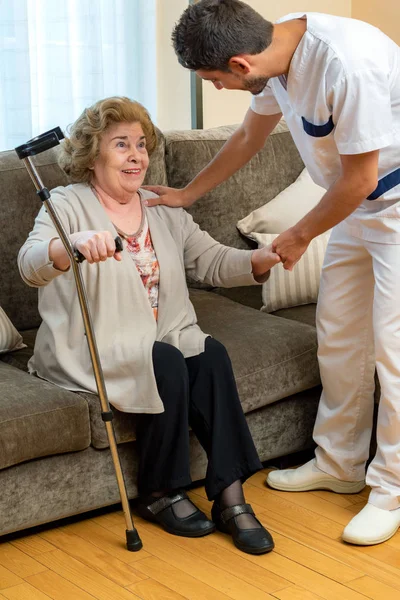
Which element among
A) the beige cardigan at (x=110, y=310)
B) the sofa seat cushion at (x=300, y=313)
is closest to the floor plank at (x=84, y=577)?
the beige cardigan at (x=110, y=310)

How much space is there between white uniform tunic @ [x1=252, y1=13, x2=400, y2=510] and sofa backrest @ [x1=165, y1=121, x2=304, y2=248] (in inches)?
22.2

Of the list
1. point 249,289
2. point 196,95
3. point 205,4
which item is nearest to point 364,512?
point 249,289

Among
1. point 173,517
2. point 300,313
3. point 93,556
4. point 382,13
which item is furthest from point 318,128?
point 382,13

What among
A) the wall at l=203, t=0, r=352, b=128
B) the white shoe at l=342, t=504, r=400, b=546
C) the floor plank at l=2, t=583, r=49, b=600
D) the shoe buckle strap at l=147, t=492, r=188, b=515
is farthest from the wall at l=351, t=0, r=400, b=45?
the floor plank at l=2, t=583, r=49, b=600

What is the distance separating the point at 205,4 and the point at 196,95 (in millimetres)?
2105

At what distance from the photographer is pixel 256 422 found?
2.65 m

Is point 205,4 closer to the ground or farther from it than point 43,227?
farther from it

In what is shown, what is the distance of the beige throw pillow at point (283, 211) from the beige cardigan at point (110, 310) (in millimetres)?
552

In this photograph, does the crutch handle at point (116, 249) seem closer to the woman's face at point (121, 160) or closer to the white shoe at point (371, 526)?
the woman's face at point (121, 160)

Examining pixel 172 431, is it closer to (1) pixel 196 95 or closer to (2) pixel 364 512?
(2) pixel 364 512

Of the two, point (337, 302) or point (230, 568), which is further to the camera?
point (337, 302)

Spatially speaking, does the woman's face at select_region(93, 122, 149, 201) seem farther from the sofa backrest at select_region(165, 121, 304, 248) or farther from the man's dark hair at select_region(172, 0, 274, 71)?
the sofa backrest at select_region(165, 121, 304, 248)

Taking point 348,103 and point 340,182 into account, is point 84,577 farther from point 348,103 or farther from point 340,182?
point 348,103

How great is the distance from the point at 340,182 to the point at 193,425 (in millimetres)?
735
